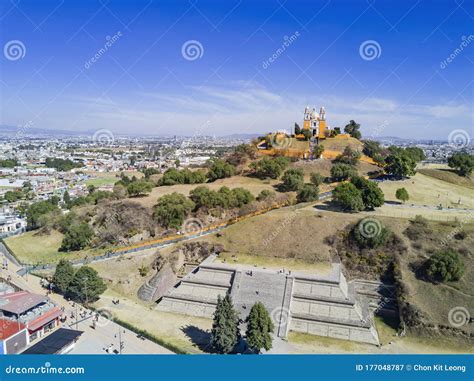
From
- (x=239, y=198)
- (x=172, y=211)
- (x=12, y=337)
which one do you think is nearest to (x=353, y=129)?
(x=239, y=198)

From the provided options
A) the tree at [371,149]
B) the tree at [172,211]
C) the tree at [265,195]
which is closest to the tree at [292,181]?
the tree at [265,195]

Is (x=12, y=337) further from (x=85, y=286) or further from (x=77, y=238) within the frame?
(x=77, y=238)

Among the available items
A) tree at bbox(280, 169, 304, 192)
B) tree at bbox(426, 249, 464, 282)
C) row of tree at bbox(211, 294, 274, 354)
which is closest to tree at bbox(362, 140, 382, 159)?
tree at bbox(280, 169, 304, 192)

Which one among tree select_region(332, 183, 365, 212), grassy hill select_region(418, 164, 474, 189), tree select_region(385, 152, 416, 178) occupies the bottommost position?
tree select_region(332, 183, 365, 212)

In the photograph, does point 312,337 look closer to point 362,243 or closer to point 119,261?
point 362,243

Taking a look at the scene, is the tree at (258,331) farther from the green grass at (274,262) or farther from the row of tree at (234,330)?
the green grass at (274,262)

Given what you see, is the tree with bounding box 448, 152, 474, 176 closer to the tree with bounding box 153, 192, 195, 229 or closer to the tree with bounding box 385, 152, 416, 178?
the tree with bounding box 385, 152, 416, 178

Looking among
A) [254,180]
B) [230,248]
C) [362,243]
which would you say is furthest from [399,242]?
[254,180]
